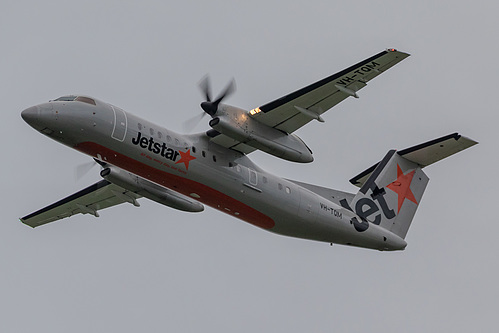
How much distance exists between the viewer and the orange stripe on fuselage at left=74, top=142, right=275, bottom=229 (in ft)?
70.9

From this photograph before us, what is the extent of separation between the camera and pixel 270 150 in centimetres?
2250

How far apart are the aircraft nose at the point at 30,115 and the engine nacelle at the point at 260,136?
4.51 metres

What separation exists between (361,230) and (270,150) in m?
4.02

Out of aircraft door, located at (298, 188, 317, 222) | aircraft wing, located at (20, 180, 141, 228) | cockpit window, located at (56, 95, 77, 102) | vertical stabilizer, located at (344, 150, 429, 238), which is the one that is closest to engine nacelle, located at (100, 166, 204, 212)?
aircraft wing, located at (20, 180, 141, 228)

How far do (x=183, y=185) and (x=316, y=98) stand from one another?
4287mm

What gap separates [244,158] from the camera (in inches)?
920

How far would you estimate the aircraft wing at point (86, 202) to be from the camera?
84.8ft

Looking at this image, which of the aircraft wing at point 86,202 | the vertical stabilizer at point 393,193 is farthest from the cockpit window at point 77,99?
the vertical stabilizer at point 393,193

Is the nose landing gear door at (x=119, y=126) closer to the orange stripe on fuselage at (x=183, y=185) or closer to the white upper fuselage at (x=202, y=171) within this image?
the white upper fuselage at (x=202, y=171)

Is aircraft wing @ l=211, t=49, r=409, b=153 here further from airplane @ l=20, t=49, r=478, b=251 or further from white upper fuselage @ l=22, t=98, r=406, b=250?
white upper fuselage @ l=22, t=98, r=406, b=250

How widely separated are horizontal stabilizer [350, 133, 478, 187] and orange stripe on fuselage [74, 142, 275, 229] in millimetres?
4595

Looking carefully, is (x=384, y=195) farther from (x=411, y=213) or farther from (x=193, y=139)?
(x=193, y=139)

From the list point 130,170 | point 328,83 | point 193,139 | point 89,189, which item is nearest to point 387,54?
point 328,83

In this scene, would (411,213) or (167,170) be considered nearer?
(167,170)
